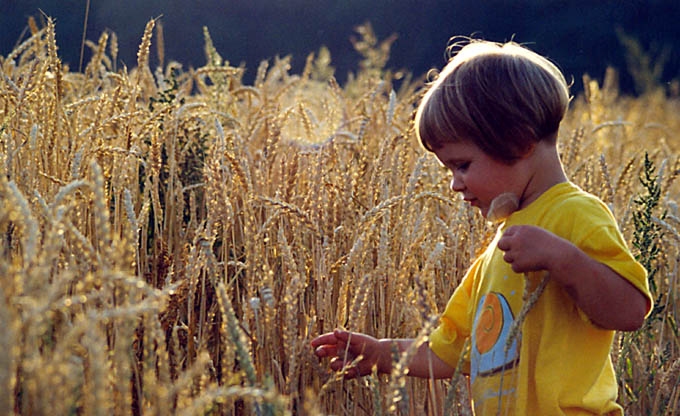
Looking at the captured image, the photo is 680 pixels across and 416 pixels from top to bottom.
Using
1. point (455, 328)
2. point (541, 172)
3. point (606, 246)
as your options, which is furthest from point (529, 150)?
point (455, 328)

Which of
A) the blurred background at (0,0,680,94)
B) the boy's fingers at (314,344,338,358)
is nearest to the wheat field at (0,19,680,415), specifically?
the boy's fingers at (314,344,338,358)

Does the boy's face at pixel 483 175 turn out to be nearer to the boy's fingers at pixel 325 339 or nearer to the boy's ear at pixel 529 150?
the boy's ear at pixel 529 150

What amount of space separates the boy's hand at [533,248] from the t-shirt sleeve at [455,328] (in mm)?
309

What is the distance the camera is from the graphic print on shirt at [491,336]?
38.8 inches

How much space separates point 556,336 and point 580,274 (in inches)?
5.2

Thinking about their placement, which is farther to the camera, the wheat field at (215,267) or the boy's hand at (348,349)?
the boy's hand at (348,349)

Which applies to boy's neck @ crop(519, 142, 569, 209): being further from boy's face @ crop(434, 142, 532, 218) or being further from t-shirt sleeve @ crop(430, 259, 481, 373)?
t-shirt sleeve @ crop(430, 259, 481, 373)

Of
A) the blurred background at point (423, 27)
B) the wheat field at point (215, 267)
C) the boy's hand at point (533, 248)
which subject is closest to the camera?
the wheat field at point (215, 267)

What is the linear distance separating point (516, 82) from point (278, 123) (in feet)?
2.37

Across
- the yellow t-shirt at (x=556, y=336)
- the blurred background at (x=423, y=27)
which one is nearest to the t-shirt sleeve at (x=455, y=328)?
the yellow t-shirt at (x=556, y=336)

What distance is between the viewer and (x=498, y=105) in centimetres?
101

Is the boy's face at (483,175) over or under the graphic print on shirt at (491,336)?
over

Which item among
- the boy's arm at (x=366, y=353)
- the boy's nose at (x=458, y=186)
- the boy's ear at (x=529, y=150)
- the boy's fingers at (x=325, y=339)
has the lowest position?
the boy's arm at (x=366, y=353)

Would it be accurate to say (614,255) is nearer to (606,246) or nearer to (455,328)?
(606,246)
